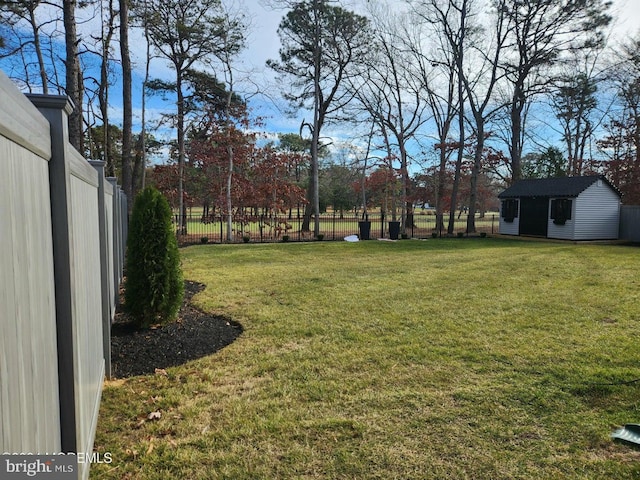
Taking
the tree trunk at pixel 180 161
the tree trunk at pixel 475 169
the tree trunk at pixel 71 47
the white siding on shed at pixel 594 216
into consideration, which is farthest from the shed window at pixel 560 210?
the tree trunk at pixel 71 47

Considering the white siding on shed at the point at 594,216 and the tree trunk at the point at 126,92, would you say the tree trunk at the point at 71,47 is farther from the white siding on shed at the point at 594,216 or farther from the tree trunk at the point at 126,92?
the white siding on shed at the point at 594,216

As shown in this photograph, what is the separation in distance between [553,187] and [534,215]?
1.43m

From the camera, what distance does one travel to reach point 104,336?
311 cm

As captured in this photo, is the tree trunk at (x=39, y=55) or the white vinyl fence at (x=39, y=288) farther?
the tree trunk at (x=39, y=55)

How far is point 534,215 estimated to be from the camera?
18766 millimetres

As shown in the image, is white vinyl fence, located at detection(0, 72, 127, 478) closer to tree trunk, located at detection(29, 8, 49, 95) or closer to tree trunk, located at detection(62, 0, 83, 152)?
tree trunk, located at detection(62, 0, 83, 152)

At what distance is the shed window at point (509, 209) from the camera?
19781 millimetres

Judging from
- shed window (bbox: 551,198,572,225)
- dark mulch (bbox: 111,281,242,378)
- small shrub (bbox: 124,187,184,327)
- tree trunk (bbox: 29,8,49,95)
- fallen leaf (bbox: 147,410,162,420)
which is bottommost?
fallen leaf (bbox: 147,410,162,420)

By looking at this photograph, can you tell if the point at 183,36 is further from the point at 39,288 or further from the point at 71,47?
the point at 39,288

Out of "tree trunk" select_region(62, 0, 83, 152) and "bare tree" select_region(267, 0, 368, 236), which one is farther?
"bare tree" select_region(267, 0, 368, 236)

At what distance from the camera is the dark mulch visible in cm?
359

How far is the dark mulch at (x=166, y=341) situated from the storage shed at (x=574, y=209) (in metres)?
16.8

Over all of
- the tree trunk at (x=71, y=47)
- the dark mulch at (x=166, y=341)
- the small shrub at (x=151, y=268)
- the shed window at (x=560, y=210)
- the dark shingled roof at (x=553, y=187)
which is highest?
the tree trunk at (x=71, y=47)

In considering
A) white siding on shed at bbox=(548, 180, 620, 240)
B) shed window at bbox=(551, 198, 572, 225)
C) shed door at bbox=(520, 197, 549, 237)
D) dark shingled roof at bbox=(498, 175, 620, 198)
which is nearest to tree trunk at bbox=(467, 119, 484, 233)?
dark shingled roof at bbox=(498, 175, 620, 198)
